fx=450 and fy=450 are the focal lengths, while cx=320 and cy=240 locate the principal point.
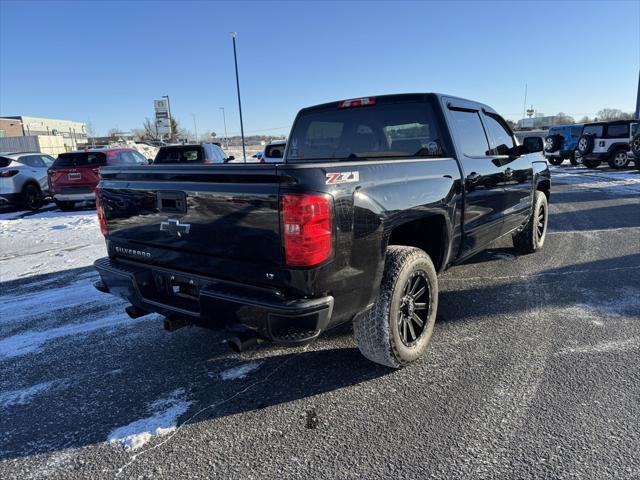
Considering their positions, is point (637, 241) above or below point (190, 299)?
below

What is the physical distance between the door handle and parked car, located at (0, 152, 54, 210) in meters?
12.0

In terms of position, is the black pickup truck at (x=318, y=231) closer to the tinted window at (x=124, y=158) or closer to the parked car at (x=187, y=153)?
the parked car at (x=187, y=153)

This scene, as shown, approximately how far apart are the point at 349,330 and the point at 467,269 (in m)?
2.27

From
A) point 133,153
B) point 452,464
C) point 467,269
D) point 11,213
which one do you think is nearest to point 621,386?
point 452,464

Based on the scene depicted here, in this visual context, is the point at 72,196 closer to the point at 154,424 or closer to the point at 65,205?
the point at 65,205

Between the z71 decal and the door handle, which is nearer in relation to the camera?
the z71 decal

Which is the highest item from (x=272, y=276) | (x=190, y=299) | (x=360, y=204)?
(x=360, y=204)

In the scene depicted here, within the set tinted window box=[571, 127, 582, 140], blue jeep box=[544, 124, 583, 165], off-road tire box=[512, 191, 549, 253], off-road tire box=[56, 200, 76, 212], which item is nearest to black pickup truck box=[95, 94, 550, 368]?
off-road tire box=[512, 191, 549, 253]

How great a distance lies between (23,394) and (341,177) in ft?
8.40

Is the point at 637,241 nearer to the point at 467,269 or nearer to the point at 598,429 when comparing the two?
the point at 467,269

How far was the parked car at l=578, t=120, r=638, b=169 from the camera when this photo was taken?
60.0 feet

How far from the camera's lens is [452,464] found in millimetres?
2234

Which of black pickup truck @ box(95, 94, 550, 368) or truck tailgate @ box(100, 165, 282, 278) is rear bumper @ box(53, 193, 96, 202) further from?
truck tailgate @ box(100, 165, 282, 278)

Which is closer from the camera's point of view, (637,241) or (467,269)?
(467,269)
